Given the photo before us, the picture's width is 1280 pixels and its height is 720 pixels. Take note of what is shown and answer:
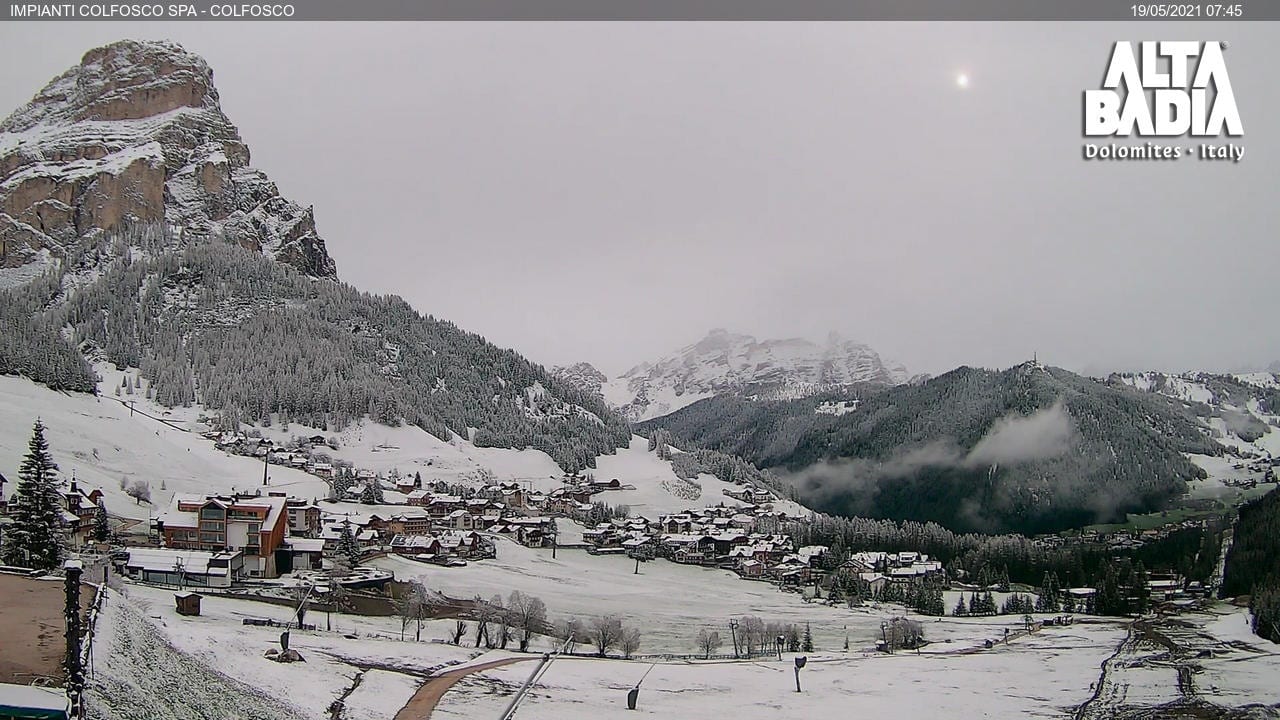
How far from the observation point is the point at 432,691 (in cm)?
3189

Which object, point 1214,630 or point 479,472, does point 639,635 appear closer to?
point 1214,630

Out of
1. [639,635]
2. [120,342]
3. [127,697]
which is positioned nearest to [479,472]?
[120,342]

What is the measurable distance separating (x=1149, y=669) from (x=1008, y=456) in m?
110

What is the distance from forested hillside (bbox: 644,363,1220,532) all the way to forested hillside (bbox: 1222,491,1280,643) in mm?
50176

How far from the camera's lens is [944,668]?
43750mm

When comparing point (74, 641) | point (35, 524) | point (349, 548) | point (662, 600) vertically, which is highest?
point (35, 524)

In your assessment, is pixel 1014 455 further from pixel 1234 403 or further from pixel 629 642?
pixel 629 642

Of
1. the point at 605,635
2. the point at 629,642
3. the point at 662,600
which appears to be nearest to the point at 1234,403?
the point at 662,600

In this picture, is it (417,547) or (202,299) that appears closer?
(417,547)

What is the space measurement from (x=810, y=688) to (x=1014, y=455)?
120 meters

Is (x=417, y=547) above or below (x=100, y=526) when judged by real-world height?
below

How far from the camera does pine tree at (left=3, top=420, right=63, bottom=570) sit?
1352 inches

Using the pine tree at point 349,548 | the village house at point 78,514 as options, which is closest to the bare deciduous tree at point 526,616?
the pine tree at point 349,548

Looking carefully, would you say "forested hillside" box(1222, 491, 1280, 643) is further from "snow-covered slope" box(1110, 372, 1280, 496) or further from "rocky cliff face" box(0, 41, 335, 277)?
"rocky cliff face" box(0, 41, 335, 277)
